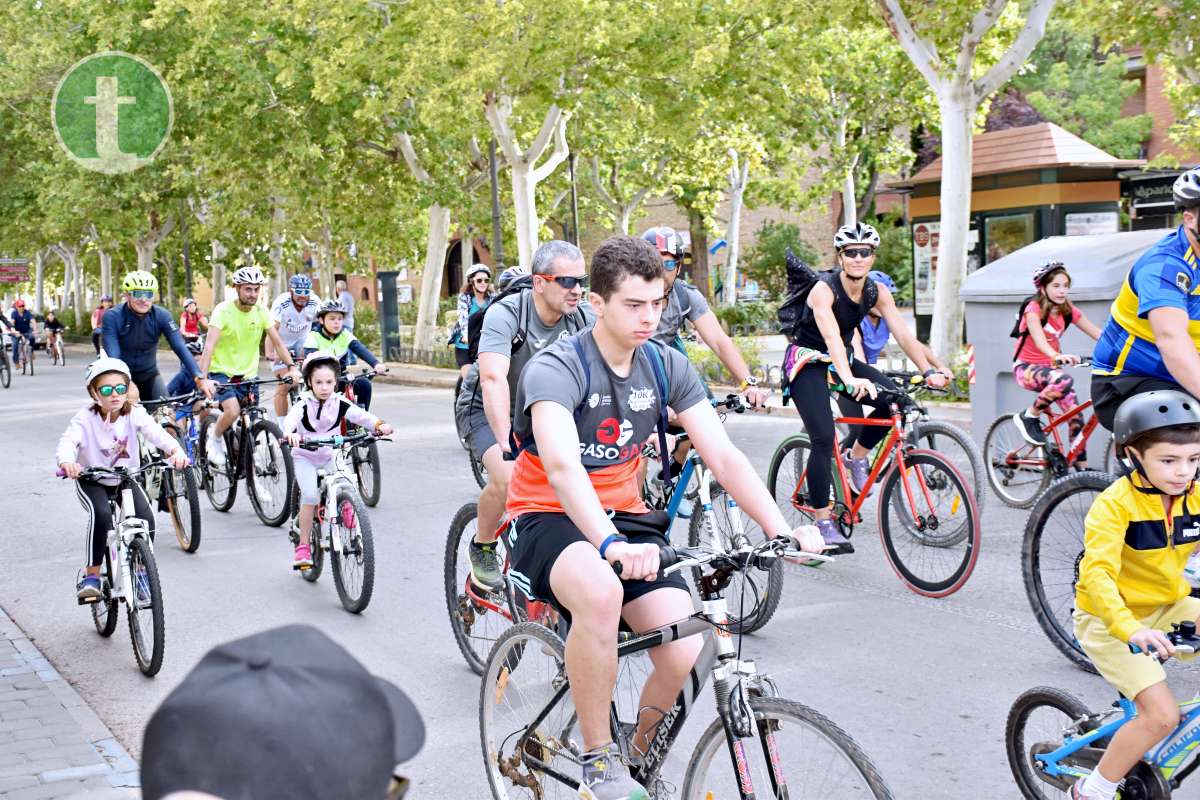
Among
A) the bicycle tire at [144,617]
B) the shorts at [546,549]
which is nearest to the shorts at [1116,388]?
the shorts at [546,549]

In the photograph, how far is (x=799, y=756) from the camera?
3324 millimetres

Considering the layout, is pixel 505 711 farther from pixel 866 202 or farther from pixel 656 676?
pixel 866 202

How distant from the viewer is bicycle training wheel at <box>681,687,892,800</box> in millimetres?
3188

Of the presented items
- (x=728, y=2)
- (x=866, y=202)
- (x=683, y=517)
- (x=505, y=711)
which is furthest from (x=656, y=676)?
(x=866, y=202)

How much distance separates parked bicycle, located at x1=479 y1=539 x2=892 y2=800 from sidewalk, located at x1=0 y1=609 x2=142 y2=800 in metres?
1.50

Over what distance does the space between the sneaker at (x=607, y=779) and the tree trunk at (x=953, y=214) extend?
14770 mm

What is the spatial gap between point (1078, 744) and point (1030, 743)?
42 cm

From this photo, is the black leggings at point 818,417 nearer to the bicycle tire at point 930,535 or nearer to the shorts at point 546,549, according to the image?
the bicycle tire at point 930,535

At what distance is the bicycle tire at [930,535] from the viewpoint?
A: 23.2 ft

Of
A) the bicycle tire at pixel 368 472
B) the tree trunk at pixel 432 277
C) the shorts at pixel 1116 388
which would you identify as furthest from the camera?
the tree trunk at pixel 432 277

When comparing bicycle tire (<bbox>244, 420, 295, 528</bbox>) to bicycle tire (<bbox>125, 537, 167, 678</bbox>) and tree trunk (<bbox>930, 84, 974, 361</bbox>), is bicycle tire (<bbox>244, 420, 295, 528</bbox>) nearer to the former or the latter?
bicycle tire (<bbox>125, 537, 167, 678</bbox>)

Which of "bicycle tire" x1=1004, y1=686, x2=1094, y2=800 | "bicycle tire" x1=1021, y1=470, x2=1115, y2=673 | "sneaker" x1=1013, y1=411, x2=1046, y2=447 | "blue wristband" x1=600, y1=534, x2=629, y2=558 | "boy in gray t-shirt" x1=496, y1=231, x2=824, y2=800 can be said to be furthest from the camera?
"sneaker" x1=1013, y1=411, x2=1046, y2=447

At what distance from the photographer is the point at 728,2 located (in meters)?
21.9

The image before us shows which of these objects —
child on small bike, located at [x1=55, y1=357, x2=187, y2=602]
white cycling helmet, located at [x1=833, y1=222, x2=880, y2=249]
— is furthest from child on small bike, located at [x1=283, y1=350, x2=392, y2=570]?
white cycling helmet, located at [x1=833, y1=222, x2=880, y2=249]
